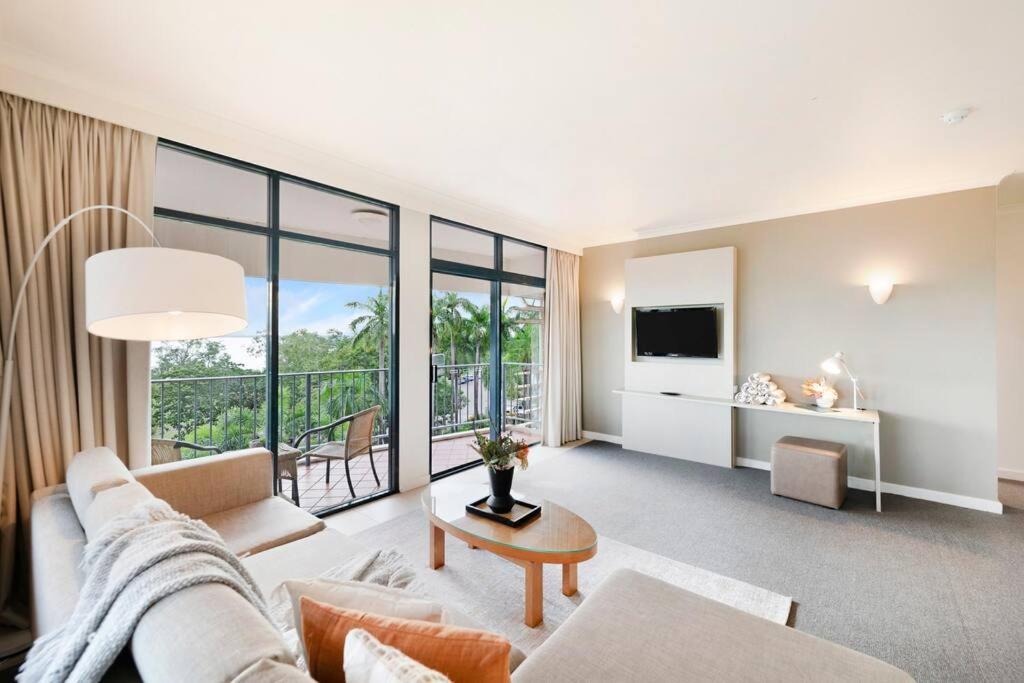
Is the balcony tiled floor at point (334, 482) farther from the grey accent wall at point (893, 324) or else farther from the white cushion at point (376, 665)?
the grey accent wall at point (893, 324)

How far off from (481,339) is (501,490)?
2.45 m

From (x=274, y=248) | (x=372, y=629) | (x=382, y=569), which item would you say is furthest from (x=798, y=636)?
(x=274, y=248)

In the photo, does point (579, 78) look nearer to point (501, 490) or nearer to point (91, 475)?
point (501, 490)

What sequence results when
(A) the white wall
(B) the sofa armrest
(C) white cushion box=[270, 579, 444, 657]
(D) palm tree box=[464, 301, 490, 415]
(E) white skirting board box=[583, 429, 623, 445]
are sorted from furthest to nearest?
(E) white skirting board box=[583, 429, 623, 445] < (D) palm tree box=[464, 301, 490, 415] < (A) the white wall < (B) the sofa armrest < (C) white cushion box=[270, 579, 444, 657]

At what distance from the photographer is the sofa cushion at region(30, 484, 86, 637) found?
1054mm

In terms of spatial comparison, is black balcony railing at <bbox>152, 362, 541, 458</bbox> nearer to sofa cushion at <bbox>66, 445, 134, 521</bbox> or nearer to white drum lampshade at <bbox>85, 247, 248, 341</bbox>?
sofa cushion at <bbox>66, 445, 134, 521</bbox>

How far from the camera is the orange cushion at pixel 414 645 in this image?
865 millimetres

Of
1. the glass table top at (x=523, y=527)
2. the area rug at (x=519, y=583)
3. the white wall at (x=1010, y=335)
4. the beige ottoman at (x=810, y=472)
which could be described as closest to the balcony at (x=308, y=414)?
the area rug at (x=519, y=583)

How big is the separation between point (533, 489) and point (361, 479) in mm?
1438

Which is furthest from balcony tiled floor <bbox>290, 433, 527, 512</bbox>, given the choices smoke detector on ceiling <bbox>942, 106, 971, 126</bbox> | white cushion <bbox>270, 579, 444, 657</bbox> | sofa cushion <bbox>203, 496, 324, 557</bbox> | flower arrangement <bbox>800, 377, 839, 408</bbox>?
smoke detector on ceiling <bbox>942, 106, 971, 126</bbox>

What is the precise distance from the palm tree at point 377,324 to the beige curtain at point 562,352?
7.25 ft

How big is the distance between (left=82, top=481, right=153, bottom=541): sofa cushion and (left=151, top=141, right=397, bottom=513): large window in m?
1.21

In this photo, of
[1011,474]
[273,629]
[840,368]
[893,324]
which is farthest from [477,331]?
[1011,474]

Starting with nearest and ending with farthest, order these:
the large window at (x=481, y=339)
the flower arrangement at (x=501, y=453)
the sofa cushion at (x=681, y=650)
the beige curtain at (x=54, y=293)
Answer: the sofa cushion at (x=681, y=650) → the beige curtain at (x=54, y=293) → the flower arrangement at (x=501, y=453) → the large window at (x=481, y=339)
